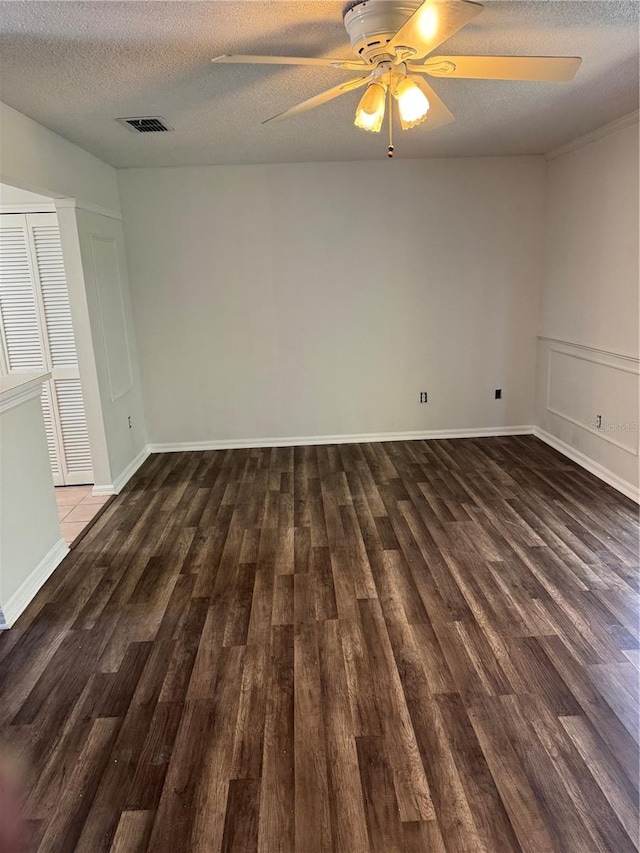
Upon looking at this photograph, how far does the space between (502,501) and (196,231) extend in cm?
337

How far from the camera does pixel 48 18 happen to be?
1.93 metres

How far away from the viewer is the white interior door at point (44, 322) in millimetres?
4027

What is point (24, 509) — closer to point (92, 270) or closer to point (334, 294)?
point (92, 270)

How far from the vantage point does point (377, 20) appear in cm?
182

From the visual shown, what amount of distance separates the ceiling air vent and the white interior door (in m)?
1.08

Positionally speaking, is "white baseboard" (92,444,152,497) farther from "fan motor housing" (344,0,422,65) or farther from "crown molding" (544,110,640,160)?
"crown molding" (544,110,640,160)

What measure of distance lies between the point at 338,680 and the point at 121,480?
2851 mm

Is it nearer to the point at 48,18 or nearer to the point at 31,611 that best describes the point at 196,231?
the point at 48,18

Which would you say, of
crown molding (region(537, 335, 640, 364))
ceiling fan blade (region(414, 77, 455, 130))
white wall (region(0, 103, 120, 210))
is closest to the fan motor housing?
ceiling fan blade (region(414, 77, 455, 130))

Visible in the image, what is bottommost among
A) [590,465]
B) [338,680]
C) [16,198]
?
[338,680]

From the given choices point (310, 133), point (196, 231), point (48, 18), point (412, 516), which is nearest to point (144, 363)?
point (196, 231)

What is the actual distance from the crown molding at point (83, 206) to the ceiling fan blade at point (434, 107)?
2505 mm

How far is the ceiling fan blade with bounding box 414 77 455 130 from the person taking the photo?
6.95 feet

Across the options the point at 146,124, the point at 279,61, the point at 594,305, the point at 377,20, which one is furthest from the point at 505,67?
the point at 594,305
